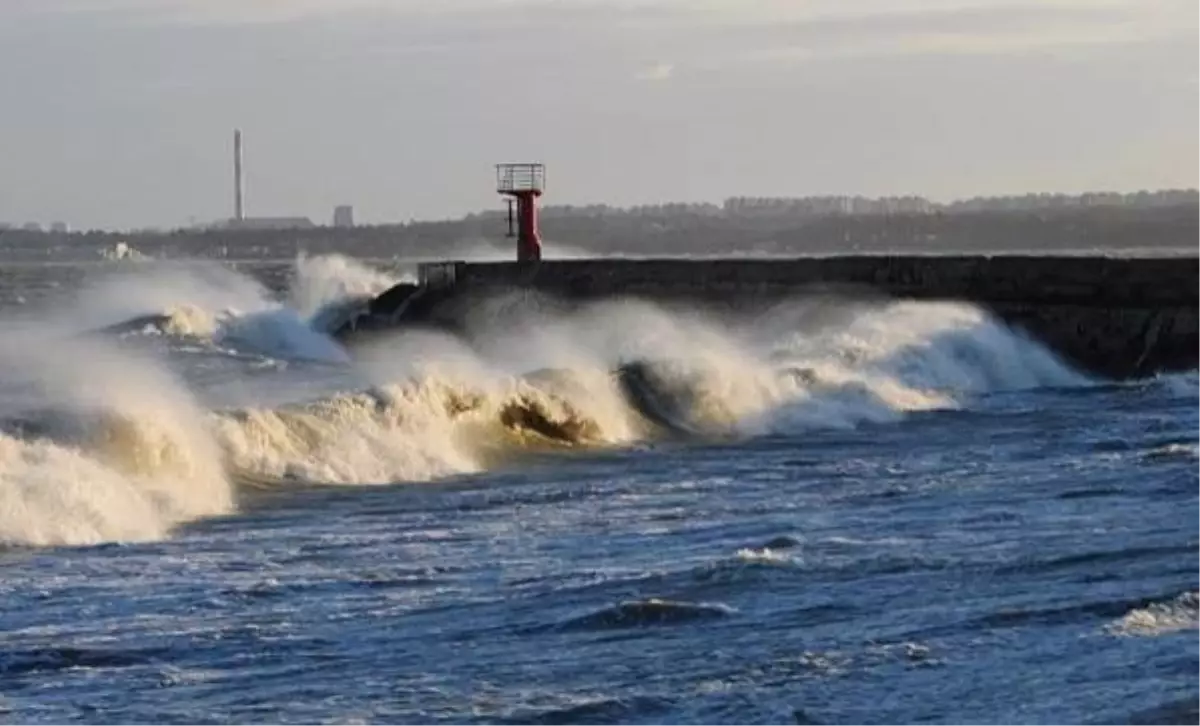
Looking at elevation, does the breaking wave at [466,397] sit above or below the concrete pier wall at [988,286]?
below

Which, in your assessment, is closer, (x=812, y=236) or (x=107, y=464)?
(x=107, y=464)

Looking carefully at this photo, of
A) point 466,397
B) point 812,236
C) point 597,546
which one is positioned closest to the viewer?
point 597,546

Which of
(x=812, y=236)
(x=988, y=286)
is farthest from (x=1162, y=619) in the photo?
(x=812, y=236)

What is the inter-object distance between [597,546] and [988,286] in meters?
23.5

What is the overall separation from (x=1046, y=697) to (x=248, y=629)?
4.34m

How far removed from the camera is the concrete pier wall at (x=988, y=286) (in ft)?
113

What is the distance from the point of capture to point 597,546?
50.6 feet

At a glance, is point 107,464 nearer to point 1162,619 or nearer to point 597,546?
point 597,546

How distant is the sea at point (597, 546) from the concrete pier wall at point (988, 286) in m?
2.21

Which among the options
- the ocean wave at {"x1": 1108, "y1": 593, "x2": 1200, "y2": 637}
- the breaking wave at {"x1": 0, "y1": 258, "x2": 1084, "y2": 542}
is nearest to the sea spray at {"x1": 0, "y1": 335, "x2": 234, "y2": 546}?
the breaking wave at {"x1": 0, "y1": 258, "x2": 1084, "y2": 542}

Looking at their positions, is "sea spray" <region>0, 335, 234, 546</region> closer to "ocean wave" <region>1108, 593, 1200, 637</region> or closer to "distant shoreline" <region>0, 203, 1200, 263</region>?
"ocean wave" <region>1108, 593, 1200, 637</region>

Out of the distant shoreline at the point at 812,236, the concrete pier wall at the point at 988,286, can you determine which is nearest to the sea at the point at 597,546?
the concrete pier wall at the point at 988,286

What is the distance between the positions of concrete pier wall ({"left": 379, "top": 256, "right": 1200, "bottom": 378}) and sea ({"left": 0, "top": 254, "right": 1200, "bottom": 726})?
86.9 inches

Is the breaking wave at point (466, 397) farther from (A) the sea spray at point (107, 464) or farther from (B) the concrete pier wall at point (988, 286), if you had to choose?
(B) the concrete pier wall at point (988, 286)
